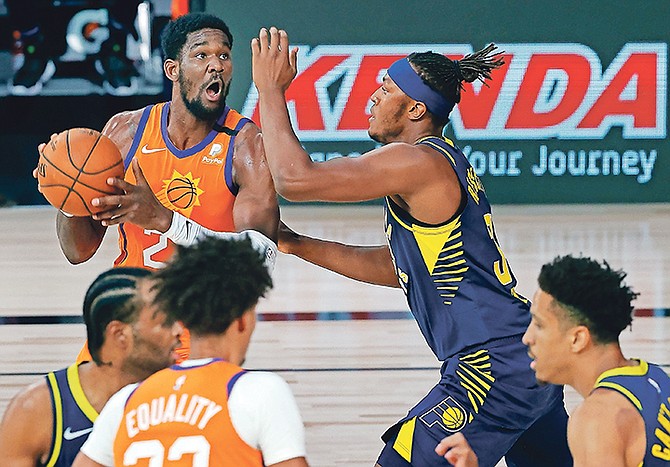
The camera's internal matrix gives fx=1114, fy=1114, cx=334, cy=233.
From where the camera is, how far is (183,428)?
7.99 feet

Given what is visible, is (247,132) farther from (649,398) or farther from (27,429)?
(649,398)

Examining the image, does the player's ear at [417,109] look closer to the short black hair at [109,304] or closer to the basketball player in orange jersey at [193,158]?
the basketball player in orange jersey at [193,158]

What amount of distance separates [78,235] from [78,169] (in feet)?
1.35

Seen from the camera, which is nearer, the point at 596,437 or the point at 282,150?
Result: the point at 596,437

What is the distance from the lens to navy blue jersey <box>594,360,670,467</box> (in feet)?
9.07

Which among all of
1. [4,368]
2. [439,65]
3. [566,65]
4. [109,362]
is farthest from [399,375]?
[566,65]

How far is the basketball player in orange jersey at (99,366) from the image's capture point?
2895 mm

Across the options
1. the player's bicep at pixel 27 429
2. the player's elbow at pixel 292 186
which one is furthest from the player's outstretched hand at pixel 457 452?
the player's bicep at pixel 27 429

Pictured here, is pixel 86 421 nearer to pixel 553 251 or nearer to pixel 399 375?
pixel 399 375

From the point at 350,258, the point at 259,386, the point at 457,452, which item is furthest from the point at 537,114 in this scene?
the point at 259,386

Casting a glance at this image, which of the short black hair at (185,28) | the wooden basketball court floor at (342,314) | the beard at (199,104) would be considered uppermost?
the short black hair at (185,28)

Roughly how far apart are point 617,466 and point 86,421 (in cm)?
138

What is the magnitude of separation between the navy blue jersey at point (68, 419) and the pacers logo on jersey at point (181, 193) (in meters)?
1.27

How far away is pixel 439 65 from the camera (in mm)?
3953
